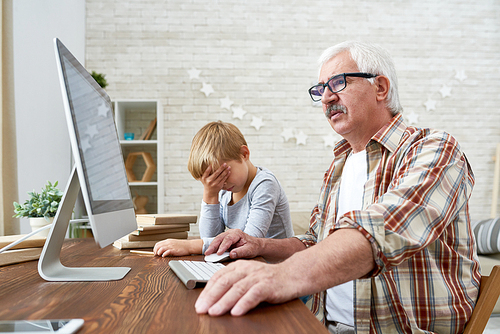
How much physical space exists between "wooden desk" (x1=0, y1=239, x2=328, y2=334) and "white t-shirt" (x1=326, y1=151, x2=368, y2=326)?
556mm

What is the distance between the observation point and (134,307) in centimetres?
61

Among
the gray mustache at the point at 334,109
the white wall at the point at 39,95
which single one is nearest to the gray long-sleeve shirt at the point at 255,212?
the gray mustache at the point at 334,109

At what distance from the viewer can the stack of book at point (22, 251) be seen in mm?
989

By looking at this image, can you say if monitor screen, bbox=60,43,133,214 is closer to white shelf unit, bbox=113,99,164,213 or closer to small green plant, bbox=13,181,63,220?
small green plant, bbox=13,181,63,220

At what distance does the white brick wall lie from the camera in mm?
3439

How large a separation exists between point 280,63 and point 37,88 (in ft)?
6.90

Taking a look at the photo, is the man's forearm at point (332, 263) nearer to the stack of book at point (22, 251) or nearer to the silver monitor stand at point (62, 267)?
the silver monitor stand at point (62, 267)

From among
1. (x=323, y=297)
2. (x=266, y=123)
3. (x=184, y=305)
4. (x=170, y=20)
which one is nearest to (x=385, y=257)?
(x=184, y=305)

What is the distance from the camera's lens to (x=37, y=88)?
2465 mm

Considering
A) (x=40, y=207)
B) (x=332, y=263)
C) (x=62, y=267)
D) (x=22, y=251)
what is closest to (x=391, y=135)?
(x=332, y=263)

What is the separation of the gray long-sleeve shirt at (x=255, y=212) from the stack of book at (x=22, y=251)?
22.9 inches

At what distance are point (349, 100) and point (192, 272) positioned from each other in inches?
28.7

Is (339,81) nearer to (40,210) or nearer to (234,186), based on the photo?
(234,186)

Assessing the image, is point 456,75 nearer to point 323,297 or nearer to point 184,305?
point 323,297
